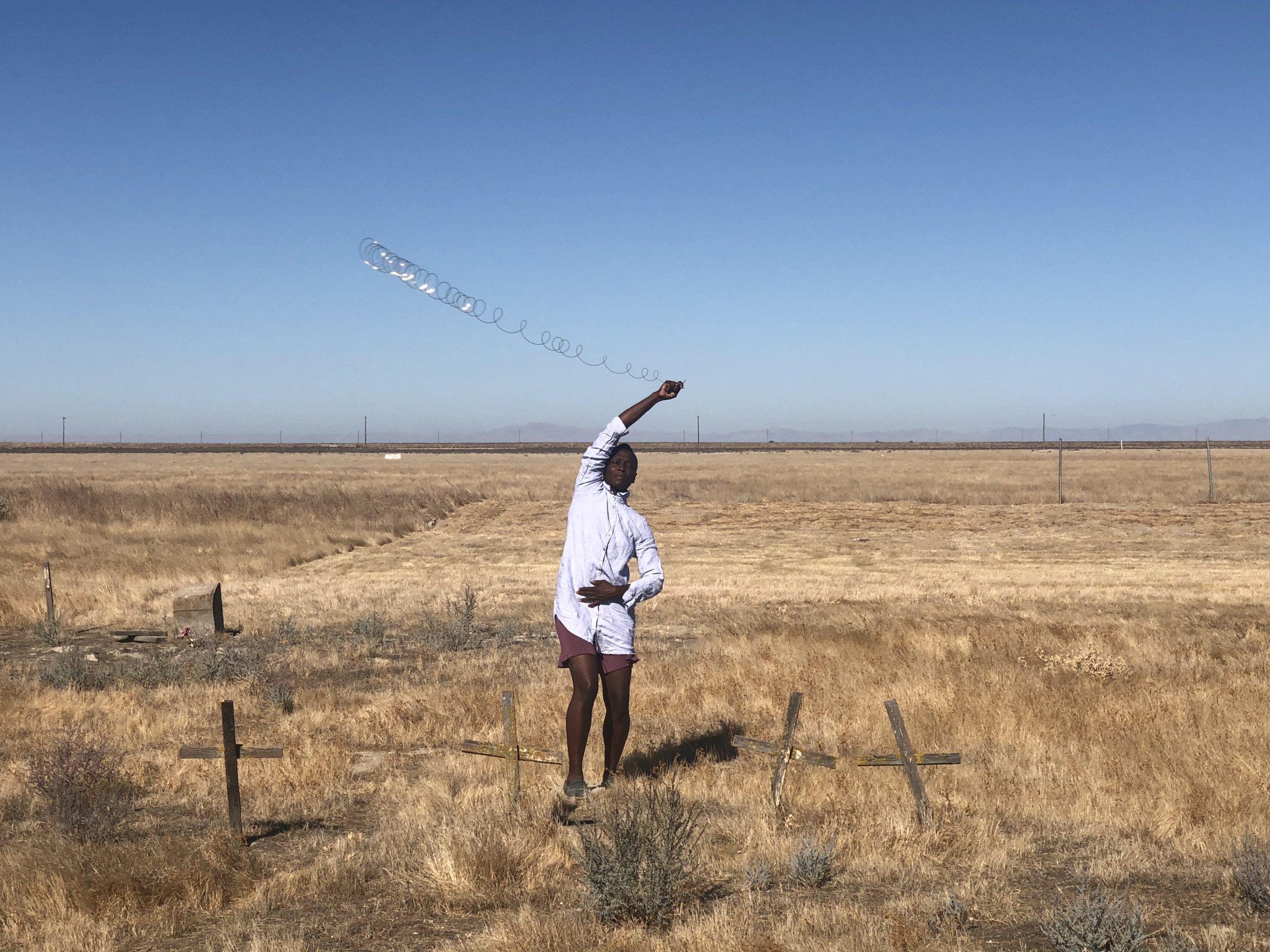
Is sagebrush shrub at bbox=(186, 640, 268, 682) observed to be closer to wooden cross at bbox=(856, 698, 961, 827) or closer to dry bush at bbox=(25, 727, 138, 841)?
dry bush at bbox=(25, 727, 138, 841)

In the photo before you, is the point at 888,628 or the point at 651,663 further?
the point at 888,628

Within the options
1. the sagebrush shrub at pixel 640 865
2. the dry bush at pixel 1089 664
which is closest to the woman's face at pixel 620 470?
the sagebrush shrub at pixel 640 865

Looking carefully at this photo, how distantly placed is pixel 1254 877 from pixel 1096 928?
1.21 m

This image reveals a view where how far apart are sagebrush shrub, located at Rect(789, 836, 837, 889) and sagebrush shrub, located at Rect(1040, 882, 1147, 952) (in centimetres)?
120

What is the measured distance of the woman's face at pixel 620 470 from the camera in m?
6.73

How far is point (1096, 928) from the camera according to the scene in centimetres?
448

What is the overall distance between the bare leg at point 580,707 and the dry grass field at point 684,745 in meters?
0.34

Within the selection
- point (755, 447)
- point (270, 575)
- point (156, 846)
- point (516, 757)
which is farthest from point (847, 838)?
point (755, 447)

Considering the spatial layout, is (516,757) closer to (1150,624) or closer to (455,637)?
(455,637)

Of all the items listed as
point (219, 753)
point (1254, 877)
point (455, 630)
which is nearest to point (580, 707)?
point (219, 753)

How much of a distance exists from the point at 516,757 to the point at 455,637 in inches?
300

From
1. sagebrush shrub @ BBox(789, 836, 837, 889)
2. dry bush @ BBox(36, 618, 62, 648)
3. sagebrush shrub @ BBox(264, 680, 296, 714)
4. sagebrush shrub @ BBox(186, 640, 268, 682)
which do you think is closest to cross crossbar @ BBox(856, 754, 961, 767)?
sagebrush shrub @ BBox(789, 836, 837, 889)

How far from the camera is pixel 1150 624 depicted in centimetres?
1463

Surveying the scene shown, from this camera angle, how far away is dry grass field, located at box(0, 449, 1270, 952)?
17.0 feet
